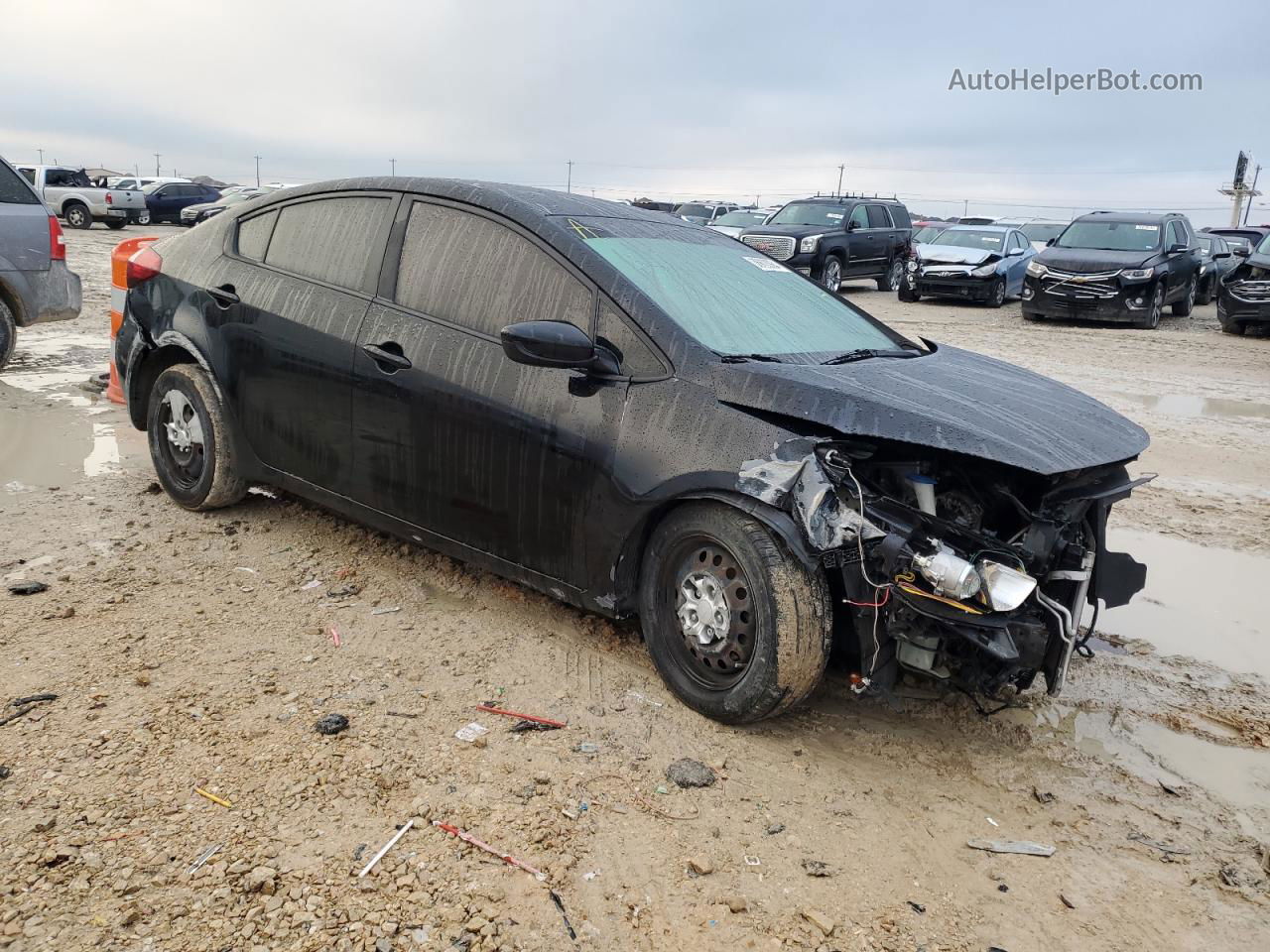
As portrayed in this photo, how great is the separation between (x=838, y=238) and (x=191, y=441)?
622 inches

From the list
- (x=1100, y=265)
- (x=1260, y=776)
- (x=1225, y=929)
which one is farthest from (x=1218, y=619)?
(x=1100, y=265)

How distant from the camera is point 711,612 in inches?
129

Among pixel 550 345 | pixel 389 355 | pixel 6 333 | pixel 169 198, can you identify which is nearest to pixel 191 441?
pixel 389 355

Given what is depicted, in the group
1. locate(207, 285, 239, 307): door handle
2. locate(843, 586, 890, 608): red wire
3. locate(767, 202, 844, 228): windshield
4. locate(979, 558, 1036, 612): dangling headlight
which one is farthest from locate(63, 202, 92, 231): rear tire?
locate(979, 558, 1036, 612): dangling headlight

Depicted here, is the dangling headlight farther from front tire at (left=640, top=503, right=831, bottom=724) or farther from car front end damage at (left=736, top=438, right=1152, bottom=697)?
front tire at (left=640, top=503, right=831, bottom=724)

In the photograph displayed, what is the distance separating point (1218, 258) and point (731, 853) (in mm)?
23789

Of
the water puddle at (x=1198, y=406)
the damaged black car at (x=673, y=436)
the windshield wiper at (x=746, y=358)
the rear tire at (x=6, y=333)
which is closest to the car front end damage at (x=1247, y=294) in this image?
the water puddle at (x=1198, y=406)

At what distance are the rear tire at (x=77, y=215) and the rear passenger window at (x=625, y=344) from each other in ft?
99.4

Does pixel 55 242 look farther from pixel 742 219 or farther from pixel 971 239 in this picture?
pixel 742 219

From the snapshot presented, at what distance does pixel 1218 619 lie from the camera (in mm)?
4562

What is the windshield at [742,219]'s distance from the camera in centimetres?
2344

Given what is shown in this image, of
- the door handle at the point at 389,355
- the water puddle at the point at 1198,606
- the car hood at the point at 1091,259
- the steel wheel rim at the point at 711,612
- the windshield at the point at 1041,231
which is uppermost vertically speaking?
the windshield at the point at 1041,231

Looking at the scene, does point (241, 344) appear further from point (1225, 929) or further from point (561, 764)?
point (1225, 929)

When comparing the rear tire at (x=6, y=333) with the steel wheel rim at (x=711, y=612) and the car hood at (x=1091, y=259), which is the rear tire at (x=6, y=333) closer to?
the steel wheel rim at (x=711, y=612)
